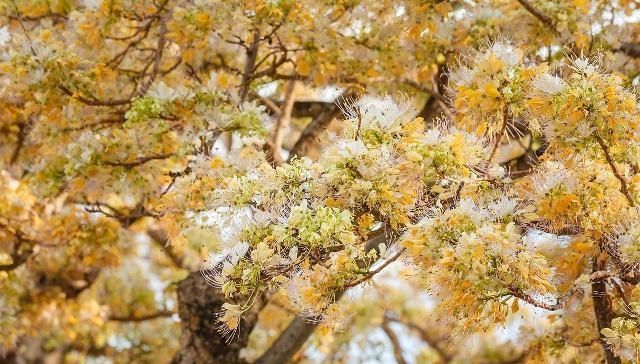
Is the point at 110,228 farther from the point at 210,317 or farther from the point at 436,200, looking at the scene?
the point at 436,200

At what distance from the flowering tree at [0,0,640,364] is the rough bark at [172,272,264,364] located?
2cm

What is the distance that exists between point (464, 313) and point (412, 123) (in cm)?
91

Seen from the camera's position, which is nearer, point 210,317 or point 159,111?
point 159,111

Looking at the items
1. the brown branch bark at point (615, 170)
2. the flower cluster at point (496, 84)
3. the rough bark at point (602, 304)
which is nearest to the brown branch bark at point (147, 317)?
the rough bark at point (602, 304)

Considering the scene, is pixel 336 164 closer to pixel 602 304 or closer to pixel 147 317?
pixel 602 304

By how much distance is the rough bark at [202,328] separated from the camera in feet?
23.8

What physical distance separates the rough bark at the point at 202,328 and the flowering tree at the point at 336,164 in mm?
17

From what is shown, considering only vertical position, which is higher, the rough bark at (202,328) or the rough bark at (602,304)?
the rough bark at (602,304)

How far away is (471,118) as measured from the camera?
4.23 meters

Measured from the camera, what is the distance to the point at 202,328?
287 inches

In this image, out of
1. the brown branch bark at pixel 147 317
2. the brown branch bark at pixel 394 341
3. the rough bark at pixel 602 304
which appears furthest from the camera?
the brown branch bark at pixel 394 341

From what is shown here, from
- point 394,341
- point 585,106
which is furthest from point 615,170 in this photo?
point 394,341

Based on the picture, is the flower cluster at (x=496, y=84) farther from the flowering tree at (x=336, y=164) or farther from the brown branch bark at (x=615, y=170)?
the brown branch bark at (x=615, y=170)

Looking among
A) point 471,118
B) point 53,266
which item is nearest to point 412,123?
point 471,118
